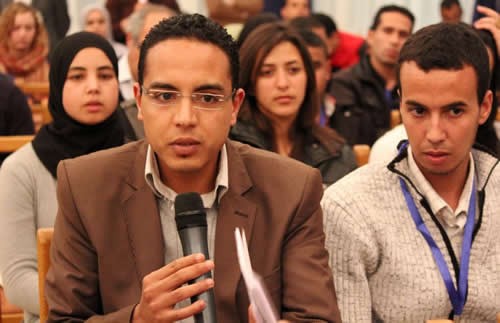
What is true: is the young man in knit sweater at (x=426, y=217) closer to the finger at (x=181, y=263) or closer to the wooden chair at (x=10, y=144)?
the finger at (x=181, y=263)

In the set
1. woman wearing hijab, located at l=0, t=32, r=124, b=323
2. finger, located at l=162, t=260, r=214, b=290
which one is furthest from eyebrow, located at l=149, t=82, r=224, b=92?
woman wearing hijab, located at l=0, t=32, r=124, b=323

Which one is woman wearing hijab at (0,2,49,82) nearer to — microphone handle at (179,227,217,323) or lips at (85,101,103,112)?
lips at (85,101,103,112)

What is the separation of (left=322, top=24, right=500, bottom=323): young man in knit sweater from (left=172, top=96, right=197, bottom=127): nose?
1.57 feet

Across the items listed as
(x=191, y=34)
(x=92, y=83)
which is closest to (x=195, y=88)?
(x=191, y=34)

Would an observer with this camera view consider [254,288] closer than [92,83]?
Yes

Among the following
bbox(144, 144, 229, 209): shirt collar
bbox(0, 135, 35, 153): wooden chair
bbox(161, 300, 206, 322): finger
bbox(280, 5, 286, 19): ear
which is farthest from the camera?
bbox(280, 5, 286, 19): ear

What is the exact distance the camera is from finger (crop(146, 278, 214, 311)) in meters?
1.59

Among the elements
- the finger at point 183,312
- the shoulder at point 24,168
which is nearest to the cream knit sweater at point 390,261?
the finger at point 183,312

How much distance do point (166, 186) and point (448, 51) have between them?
0.75m

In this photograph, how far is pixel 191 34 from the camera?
82.2 inches

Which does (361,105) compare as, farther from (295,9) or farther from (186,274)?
(186,274)

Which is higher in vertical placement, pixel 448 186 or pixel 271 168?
pixel 271 168

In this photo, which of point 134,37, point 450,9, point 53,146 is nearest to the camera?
point 53,146

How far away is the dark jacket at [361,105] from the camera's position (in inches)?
196
